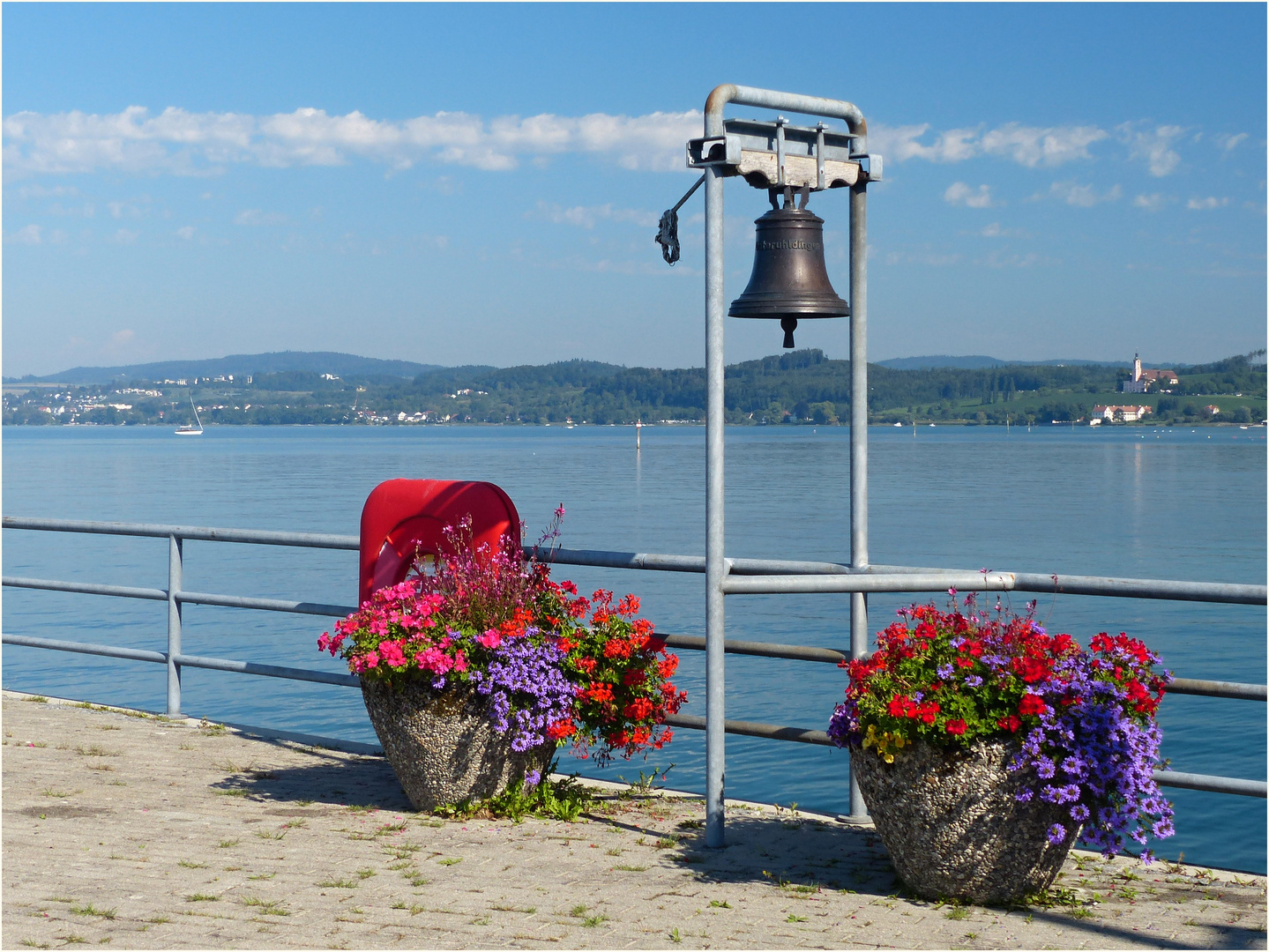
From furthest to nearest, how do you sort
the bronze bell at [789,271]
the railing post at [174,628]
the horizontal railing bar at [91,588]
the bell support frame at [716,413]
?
the horizontal railing bar at [91,588], the railing post at [174,628], the bronze bell at [789,271], the bell support frame at [716,413]

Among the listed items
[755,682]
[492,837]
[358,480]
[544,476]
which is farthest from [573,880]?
[544,476]

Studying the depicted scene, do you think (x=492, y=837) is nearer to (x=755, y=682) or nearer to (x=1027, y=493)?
(x=755, y=682)

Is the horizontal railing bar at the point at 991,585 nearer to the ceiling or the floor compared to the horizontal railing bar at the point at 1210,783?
nearer to the ceiling

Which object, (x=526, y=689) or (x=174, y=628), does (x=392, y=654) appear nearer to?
(x=526, y=689)

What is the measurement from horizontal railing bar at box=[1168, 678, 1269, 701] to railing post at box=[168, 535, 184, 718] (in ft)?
18.2

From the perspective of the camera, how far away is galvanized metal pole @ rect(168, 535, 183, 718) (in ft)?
27.1

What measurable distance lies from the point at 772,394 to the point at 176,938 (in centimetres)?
9268

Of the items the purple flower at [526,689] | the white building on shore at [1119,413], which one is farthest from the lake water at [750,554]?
the white building on shore at [1119,413]

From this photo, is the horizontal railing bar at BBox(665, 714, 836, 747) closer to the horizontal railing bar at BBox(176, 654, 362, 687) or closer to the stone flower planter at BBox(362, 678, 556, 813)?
the stone flower planter at BBox(362, 678, 556, 813)

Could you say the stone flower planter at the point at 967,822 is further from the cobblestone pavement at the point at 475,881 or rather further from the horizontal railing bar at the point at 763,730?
the horizontal railing bar at the point at 763,730

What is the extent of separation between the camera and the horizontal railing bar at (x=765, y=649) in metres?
6.11

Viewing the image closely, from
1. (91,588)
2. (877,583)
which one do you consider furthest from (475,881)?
(91,588)

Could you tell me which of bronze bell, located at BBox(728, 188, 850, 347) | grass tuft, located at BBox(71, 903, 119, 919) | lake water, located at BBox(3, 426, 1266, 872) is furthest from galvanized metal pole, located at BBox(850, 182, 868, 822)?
grass tuft, located at BBox(71, 903, 119, 919)

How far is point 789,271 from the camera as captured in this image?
5.95 m
